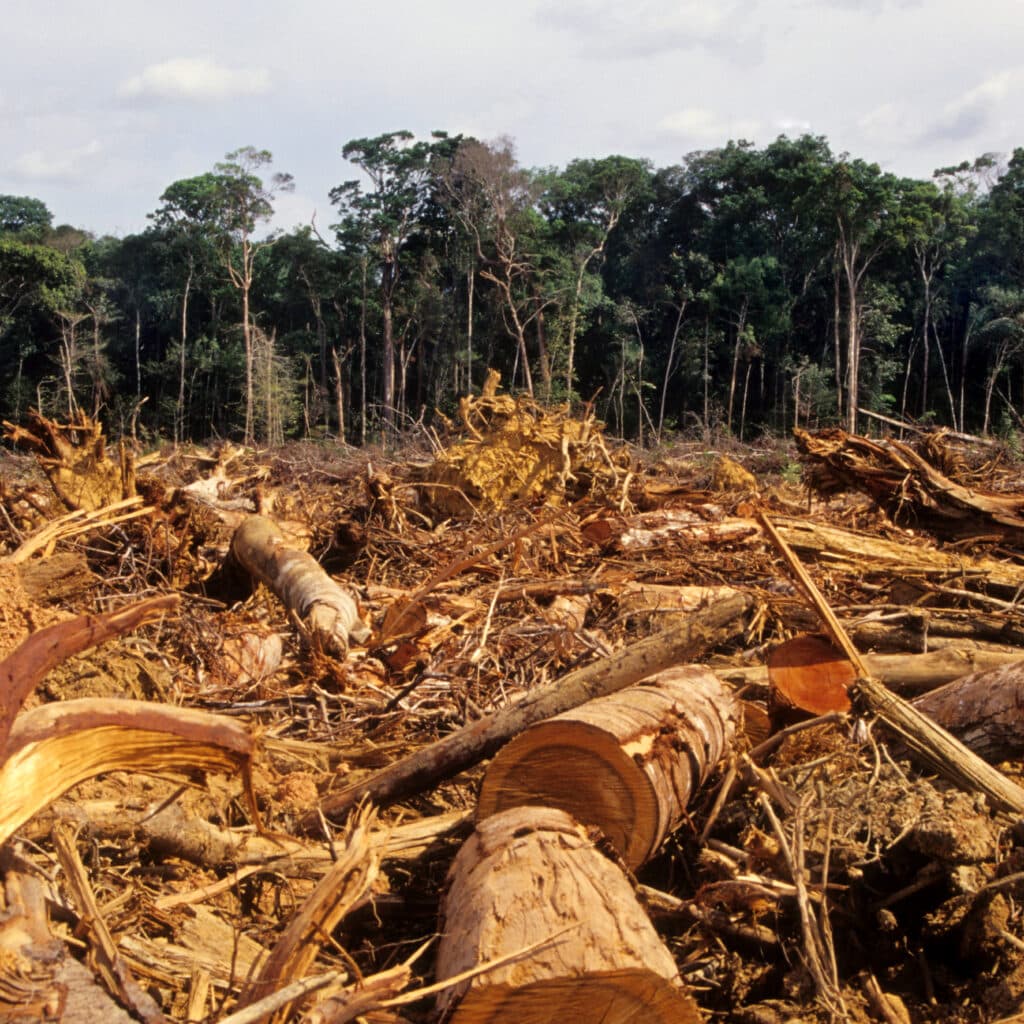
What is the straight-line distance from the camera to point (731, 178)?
39.9 meters

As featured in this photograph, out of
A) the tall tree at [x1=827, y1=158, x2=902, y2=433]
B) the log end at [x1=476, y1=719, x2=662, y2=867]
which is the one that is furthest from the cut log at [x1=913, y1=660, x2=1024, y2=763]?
the tall tree at [x1=827, y1=158, x2=902, y2=433]

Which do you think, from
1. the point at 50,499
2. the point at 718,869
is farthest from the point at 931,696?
the point at 50,499

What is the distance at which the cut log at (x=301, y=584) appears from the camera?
16.8 feet

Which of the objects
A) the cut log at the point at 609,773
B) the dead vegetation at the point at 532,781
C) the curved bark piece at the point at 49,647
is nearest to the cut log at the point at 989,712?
the dead vegetation at the point at 532,781

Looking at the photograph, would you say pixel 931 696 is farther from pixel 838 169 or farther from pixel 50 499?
pixel 838 169

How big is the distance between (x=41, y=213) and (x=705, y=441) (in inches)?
1658

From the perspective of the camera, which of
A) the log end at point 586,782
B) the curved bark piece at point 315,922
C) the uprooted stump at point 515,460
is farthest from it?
the uprooted stump at point 515,460

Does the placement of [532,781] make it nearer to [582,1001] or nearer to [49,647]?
[582,1001]

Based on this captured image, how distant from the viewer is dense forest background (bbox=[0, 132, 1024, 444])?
33.8 metres

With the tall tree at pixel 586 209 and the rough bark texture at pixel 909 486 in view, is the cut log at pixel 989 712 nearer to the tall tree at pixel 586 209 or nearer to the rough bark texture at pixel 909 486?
the rough bark texture at pixel 909 486

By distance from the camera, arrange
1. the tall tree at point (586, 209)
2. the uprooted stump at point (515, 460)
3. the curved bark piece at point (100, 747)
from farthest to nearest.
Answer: the tall tree at point (586, 209), the uprooted stump at point (515, 460), the curved bark piece at point (100, 747)

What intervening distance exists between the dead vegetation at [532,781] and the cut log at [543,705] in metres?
0.01

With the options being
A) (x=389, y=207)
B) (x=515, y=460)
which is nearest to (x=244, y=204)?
(x=389, y=207)

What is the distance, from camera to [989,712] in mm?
3219
